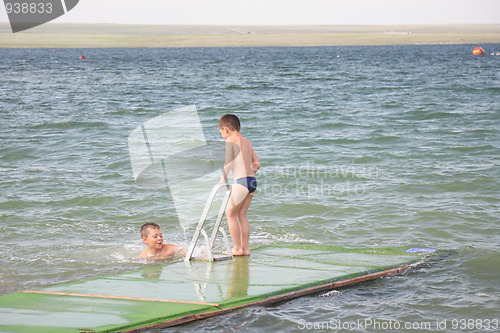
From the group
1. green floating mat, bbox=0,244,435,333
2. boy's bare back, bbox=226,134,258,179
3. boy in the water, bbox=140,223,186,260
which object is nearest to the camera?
green floating mat, bbox=0,244,435,333

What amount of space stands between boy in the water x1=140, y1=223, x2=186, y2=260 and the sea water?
310 mm

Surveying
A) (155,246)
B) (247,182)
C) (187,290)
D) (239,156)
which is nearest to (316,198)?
(155,246)

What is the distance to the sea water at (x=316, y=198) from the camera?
691cm

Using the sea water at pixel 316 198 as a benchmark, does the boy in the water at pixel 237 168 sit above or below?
above

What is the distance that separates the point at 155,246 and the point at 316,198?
182 inches

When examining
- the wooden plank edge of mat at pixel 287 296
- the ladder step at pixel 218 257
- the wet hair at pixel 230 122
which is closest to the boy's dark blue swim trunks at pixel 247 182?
the wet hair at pixel 230 122

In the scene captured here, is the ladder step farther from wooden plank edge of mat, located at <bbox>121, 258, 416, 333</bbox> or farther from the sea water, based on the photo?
wooden plank edge of mat, located at <bbox>121, 258, 416, 333</bbox>

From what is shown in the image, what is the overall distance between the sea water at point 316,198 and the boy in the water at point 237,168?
154 centimetres

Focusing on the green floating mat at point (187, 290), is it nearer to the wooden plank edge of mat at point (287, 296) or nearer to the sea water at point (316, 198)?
the wooden plank edge of mat at point (287, 296)

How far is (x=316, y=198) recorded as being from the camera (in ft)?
41.5

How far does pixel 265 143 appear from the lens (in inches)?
746

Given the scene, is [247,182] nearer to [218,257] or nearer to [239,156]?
[239,156]

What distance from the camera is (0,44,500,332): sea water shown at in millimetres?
6906

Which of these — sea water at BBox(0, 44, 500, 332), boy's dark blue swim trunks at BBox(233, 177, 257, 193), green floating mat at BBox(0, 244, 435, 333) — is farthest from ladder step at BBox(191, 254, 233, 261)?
sea water at BBox(0, 44, 500, 332)
